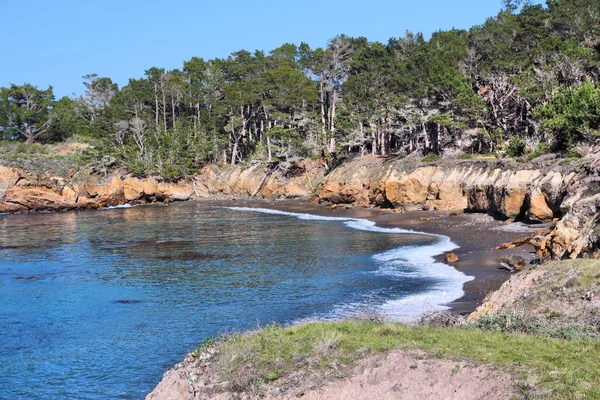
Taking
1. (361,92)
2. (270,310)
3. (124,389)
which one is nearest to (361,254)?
(270,310)

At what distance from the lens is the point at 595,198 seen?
22.2 meters

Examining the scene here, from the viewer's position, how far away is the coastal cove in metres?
16.8

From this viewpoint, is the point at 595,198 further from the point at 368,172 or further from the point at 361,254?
the point at 368,172

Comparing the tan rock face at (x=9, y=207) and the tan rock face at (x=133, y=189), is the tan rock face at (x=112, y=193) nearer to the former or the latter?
the tan rock face at (x=133, y=189)

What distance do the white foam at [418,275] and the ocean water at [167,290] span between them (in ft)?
0.27

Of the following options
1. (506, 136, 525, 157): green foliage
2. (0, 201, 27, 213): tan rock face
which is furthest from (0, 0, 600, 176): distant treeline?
(0, 201, 27, 213): tan rock face

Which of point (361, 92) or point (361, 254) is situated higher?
point (361, 92)

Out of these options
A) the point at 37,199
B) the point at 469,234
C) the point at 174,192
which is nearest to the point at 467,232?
the point at 469,234

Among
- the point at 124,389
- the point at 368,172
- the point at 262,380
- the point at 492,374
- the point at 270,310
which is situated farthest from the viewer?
the point at 368,172

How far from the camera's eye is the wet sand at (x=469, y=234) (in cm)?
2331

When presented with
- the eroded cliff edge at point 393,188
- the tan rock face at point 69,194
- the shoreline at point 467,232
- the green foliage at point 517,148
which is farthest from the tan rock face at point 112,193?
the green foliage at point 517,148

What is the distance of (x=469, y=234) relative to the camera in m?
37.2

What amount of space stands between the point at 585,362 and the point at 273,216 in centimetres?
4857

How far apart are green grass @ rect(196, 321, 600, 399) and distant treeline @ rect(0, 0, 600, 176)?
105ft
